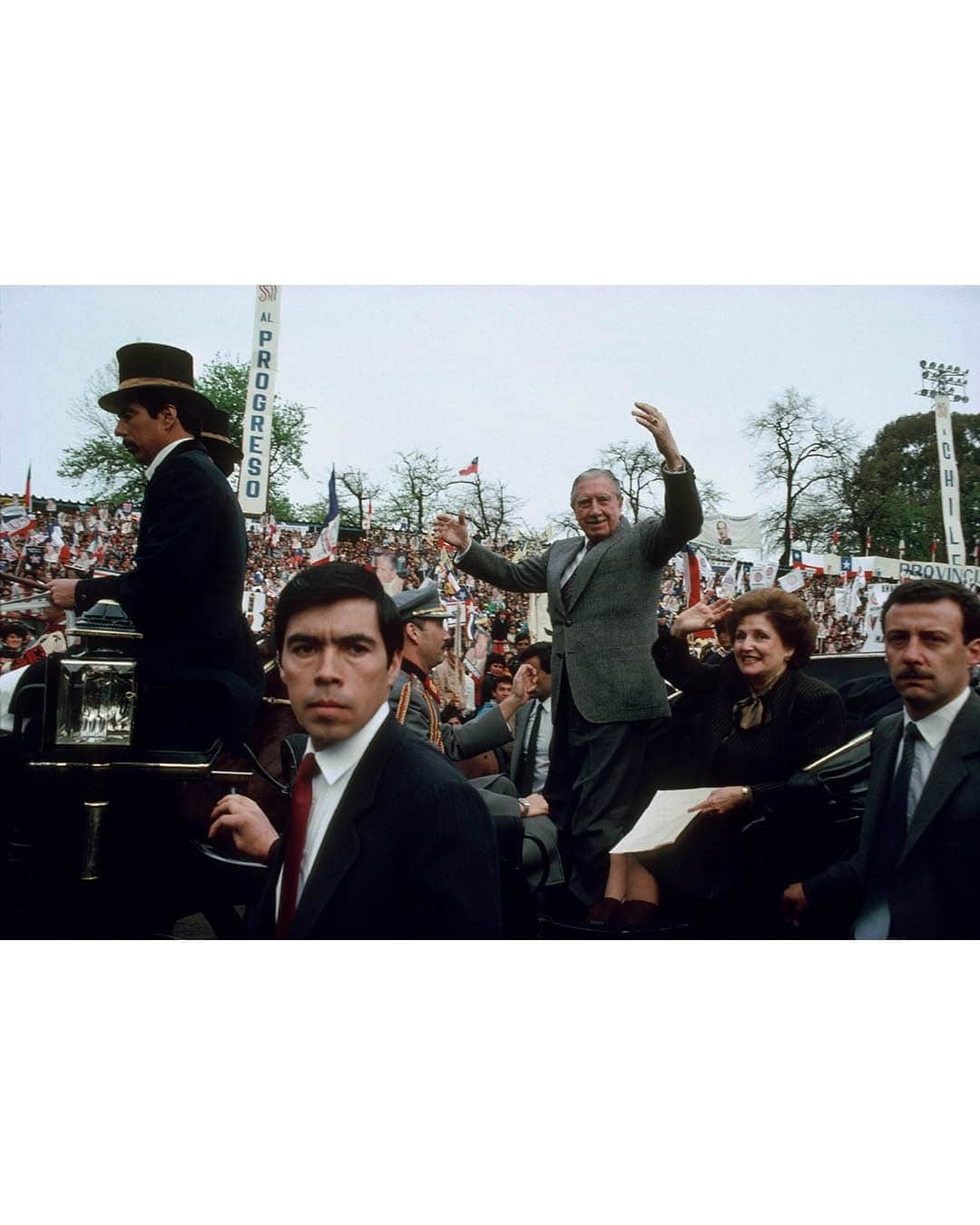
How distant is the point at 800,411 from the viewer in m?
3.21

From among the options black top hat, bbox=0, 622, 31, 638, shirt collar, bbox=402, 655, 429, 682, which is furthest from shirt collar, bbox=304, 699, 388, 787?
black top hat, bbox=0, 622, 31, 638

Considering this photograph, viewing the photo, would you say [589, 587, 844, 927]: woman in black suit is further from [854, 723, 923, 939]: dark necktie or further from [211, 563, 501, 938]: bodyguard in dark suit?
[211, 563, 501, 938]: bodyguard in dark suit

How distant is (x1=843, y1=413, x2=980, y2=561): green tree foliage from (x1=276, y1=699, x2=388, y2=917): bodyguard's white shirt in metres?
1.75

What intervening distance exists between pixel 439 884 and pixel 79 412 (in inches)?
75.3

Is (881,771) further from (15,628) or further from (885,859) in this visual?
(15,628)

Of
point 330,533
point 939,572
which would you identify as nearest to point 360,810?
point 330,533

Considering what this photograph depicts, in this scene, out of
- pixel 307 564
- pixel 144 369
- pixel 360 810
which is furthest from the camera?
pixel 144 369

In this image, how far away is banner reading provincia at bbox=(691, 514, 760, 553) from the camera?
311cm

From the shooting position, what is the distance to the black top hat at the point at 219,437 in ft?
10.3

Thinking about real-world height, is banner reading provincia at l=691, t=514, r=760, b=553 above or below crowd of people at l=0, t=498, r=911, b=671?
above

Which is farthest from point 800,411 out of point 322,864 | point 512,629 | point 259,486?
point 322,864

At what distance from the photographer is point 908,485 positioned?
10.5ft

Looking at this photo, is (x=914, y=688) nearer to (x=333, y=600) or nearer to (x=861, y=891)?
(x=861, y=891)

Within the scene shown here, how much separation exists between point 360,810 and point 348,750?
0.74 ft
